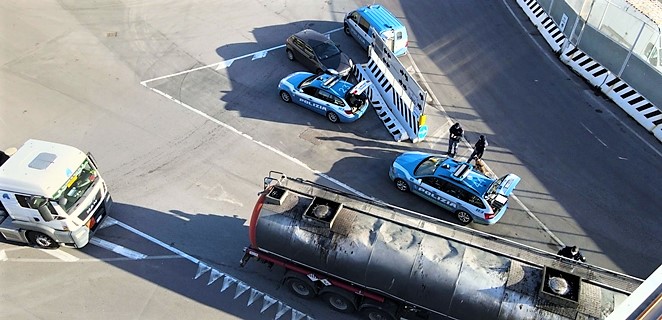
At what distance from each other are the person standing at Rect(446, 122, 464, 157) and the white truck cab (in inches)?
455

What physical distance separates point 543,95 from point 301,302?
47.2 ft

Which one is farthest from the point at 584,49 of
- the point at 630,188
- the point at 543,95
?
the point at 630,188

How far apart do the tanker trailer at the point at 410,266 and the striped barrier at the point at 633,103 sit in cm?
1137

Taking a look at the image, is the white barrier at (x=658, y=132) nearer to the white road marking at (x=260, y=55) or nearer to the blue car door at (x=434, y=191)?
the blue car door at (x=434, y=191)

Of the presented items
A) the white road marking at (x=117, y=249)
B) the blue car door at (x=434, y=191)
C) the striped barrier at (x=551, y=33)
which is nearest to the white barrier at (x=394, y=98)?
the blue car door at (x=434, y=191)

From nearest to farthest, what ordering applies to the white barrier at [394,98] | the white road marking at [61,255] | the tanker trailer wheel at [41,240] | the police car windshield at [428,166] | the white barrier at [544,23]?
the tanker trailer wheel at [41,240] < the white road marking at [61,255] < the police car windshield at [428,166] < the white barrier at [394,98] < the white barrier at [544,23]

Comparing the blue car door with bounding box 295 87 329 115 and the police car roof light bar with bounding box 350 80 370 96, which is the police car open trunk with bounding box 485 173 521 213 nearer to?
the police car roof light bar with bounding box 350 80 370 96

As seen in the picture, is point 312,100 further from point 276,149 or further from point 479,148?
point 479,148

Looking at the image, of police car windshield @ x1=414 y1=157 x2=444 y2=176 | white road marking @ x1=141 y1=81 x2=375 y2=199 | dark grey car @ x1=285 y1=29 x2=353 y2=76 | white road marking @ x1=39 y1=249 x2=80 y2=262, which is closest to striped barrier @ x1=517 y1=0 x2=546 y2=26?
dark grey car @ x1=285 y1=29 x2=353 y2=76

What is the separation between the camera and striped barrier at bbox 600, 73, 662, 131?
20188 mm

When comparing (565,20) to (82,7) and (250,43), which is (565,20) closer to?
(250,43)

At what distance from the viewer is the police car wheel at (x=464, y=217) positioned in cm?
1614

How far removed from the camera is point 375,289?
40.2 feet

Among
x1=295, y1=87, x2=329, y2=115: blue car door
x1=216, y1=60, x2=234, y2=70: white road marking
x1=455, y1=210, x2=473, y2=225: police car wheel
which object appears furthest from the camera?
x1=216, y1=60, x2=234, y2=70: white road marking
